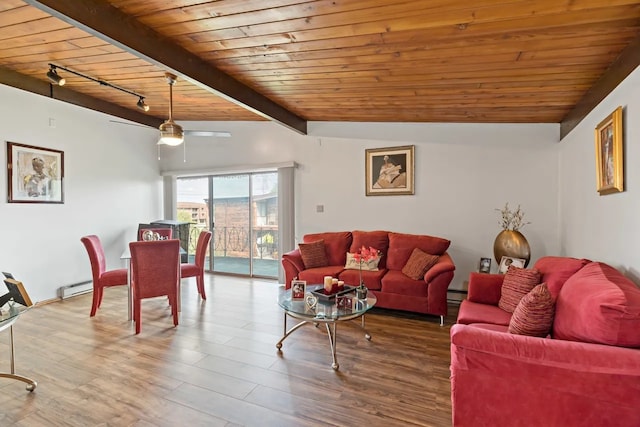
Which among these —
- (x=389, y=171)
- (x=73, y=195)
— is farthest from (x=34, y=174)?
(x=389, y=171)

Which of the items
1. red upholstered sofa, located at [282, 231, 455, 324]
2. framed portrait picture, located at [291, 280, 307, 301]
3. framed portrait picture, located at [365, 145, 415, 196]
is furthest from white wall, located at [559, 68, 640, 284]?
framed portrait picture, located at [291, 280, 307, 301]

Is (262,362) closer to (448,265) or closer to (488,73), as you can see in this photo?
(448,265)

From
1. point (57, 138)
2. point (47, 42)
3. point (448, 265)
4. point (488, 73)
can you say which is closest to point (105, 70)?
point (47, 42)

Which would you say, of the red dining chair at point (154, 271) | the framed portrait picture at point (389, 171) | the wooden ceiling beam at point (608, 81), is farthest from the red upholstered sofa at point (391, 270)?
A: the wooden ceiling beam at point (608, 81)

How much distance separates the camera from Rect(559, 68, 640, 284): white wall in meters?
2.13

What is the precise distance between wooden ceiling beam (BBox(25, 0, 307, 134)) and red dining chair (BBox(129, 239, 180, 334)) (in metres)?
1.73

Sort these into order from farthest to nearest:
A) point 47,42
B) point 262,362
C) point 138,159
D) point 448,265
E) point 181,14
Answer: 1. point 138,159
2. point 448,265
3. point 47,42
4. point 262,362
5. point 181,14

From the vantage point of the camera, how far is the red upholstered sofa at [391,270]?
140 inches

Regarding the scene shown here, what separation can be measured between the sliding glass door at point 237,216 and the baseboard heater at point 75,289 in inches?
77.8

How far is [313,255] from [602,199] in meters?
3.11

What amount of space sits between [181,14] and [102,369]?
2.73 m

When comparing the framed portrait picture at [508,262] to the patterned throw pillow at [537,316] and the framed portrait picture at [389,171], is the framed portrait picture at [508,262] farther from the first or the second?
the patterned throw pillow at [537,316]

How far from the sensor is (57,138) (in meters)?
4.62

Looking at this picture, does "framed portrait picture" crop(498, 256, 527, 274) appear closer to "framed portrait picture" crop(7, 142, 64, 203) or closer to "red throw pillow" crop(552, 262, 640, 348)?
"red throw pillow" crop(552, 262, 640, 348)
